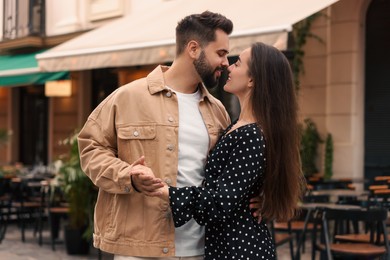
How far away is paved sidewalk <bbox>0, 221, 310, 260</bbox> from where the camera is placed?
805cm

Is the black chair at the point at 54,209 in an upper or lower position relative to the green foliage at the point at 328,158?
lower

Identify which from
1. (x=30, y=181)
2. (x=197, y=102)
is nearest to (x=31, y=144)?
(x=30, y=181)

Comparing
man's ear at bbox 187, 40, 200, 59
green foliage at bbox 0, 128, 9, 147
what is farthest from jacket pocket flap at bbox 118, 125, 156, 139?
green foliage at bbox 0, 128, 9, 147

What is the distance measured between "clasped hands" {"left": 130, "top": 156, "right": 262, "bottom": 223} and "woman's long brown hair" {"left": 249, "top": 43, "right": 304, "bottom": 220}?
16.3 inches

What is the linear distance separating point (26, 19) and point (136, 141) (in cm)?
1429

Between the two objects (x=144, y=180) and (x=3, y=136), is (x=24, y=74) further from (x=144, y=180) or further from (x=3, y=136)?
(x=144, y=180)

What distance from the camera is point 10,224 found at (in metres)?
11.8

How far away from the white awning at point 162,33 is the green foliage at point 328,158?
8.45ft

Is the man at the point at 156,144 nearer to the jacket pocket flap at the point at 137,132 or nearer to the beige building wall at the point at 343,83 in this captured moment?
the jacket pocket flap at the point at 137,132

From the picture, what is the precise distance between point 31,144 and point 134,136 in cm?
1578

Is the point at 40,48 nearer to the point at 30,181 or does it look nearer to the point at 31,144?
the point at 31,144

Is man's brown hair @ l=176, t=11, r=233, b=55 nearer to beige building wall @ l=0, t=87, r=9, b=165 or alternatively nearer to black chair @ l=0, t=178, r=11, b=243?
black chair @ l=0, t=178, r=11, b=243

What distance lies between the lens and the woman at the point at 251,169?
7.89 ft

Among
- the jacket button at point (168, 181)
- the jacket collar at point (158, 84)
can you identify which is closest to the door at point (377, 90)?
the jacket collar at point (158, 84)
